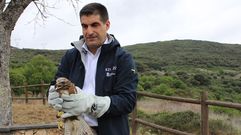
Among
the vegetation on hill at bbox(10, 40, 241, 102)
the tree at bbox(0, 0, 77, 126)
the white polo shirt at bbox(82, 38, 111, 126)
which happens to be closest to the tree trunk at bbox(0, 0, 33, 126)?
the tree at bbox(0, 0, 77, 126)

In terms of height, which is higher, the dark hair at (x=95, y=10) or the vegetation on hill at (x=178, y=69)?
the dark hair at (x=95, y=10)

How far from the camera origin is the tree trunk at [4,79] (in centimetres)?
779

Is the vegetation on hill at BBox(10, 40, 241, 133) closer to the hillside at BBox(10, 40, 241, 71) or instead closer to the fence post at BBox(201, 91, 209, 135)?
the hillside at BBox(10, 40, 241, 71)

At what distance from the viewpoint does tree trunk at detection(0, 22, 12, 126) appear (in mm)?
7785

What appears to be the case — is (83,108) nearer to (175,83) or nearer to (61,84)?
(61,84)

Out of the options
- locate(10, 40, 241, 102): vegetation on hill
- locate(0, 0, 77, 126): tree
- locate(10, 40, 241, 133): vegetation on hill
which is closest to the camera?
locate(0, 0, 77, 126): tree

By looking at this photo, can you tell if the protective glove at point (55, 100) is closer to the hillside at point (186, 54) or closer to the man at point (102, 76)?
the man at point (102, 76)

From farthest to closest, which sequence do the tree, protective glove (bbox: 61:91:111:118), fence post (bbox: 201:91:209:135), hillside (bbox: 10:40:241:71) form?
hillside (bbox: 10:40:241:71)
the tree
fence post (bbox: 201:91:209:135)
protective glove (bbox: 61:91:111:118)

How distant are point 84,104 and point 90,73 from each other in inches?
11.5

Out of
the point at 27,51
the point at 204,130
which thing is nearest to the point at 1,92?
the point at 204,130

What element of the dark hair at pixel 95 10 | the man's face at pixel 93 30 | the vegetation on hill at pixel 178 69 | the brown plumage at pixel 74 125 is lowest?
the vegetation on hill at pixel 178 69

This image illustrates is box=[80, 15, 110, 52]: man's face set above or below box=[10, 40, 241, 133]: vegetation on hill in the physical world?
above

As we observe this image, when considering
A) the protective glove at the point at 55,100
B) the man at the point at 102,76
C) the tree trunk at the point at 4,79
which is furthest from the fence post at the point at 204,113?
the protective glove at the point at 55,100

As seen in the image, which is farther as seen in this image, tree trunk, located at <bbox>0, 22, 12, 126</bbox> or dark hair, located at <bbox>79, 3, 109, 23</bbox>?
tree trunk, located at <bbox>0, 22, 12, 126</bbox>
